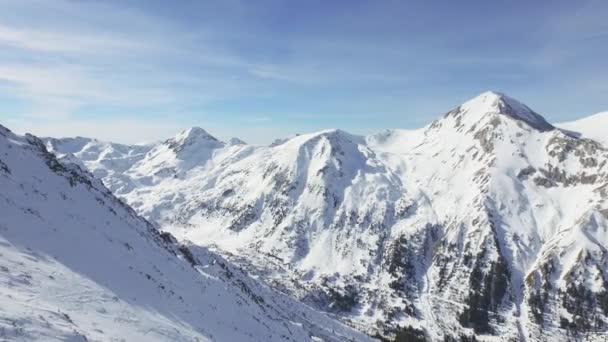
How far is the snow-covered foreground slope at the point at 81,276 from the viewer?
28.1 metres

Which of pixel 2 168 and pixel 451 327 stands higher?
pixel 2 168

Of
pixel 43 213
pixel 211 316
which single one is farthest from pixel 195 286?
pixel 43 213

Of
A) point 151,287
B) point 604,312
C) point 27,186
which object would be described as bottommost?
point 604,312

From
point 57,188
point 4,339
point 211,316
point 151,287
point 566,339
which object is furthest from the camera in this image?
point 566,339

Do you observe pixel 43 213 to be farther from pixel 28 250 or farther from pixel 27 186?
pixel 28 250

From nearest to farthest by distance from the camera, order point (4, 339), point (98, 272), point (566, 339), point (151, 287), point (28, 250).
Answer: point (4, 339), point (28, 250), point (98, 272), point (151, 287), point (566, 339)

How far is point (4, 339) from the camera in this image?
2094 cm

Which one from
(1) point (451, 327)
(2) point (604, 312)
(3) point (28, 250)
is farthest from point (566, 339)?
(3) point (28, 250)

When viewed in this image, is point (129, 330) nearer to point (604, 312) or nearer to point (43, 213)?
point (43, 213)

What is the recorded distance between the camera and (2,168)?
52.9 metres

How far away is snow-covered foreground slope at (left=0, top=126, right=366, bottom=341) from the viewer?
2808 centimetres

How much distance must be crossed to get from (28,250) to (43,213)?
453 inches

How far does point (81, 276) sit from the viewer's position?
37.4 meters

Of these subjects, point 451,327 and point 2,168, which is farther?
point 451,327
